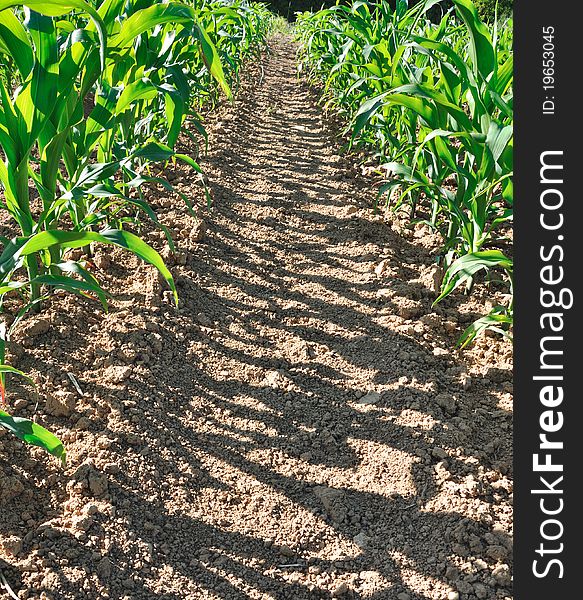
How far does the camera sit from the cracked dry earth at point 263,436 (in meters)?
1.51

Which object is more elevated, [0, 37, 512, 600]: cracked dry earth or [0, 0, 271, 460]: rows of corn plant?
[0, 0, 271, 460]: rows of corn plant

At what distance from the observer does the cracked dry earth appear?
1.51 m

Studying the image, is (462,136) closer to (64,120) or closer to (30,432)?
(64,120)

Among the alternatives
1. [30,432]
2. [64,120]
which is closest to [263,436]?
[30,432]

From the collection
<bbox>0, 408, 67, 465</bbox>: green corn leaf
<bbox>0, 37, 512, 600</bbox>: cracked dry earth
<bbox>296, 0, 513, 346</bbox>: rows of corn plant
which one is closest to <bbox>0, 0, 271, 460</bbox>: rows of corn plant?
<bbox>0, 408, 67, 465</bbox>: green corn leaf

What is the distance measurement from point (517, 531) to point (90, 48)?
73.3 inches

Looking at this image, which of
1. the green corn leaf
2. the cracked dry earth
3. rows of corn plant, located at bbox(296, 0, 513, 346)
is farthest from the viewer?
rows of corn plant, located at bbox(296, 0, 513, 346)

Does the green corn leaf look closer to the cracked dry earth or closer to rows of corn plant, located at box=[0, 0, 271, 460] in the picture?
rows of corn plant, located at box=[0, 0, 271, 460]

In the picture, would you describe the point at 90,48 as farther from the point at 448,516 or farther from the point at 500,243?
the point at 500,243

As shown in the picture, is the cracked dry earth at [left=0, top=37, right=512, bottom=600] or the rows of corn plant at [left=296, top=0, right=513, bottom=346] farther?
the rows of corn plant at [left=296, top=0, right=513, bottom=346]

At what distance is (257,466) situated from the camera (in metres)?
1.85

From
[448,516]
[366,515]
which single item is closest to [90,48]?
[366,515]

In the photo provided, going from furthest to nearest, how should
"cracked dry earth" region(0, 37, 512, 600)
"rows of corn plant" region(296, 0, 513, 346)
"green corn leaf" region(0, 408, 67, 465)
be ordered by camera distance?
"rows of corn plant" region(296, 0, 513, 346)
"cracked dry earth" region(0, 37, 512, 600)
"green corn leaf" region(0, 408, 67, 465)

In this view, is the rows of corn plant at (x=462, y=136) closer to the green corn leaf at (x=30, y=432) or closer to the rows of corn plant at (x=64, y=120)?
the rows of corn plant at (x=64, y=120)
